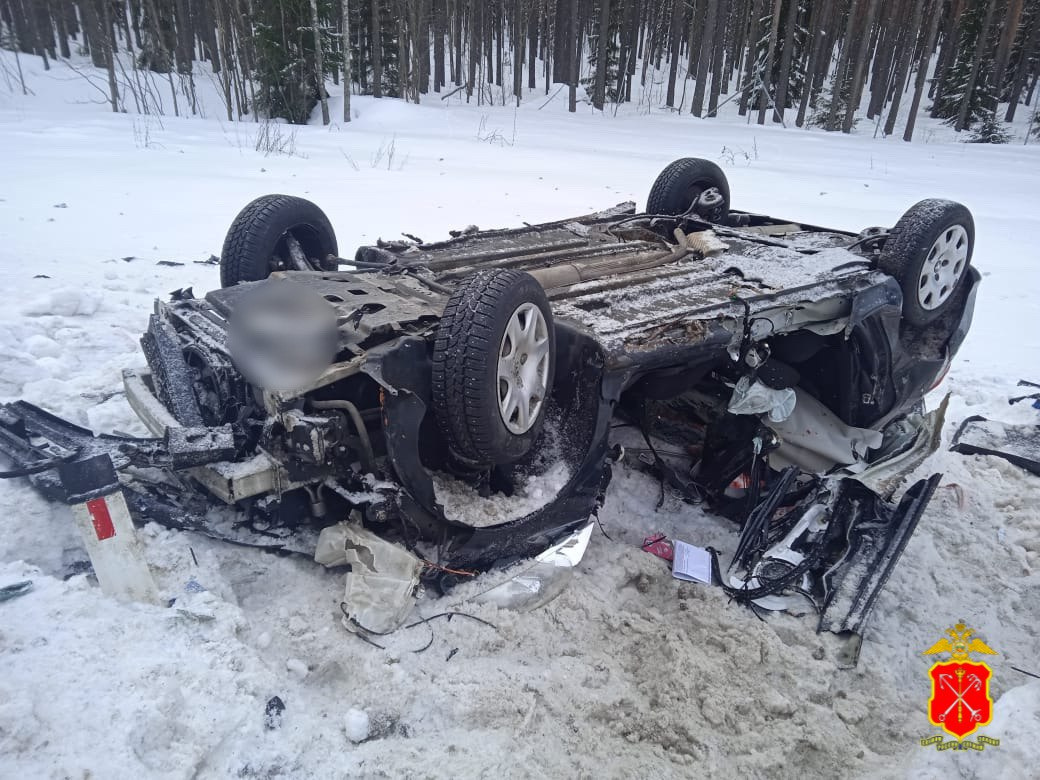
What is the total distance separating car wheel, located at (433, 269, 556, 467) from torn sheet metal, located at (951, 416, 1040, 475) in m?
3.29

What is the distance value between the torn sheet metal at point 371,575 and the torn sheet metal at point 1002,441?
3.78 metres

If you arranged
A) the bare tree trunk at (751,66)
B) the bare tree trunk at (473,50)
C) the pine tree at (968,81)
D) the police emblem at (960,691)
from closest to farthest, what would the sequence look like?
the police emblem at (960,691)
the bare tree trunk at (751,66)
the bare tree trunk at (473,50)
the pine tree at (968,81)

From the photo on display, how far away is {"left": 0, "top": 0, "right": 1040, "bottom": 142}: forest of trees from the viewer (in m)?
19.1

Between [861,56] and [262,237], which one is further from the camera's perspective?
[861,56]

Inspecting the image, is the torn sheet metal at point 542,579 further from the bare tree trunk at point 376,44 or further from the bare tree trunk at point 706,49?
the bare tree trunk at point 376,44

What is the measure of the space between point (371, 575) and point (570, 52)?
2675 cm

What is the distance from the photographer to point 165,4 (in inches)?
1060

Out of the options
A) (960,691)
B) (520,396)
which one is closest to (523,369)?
(520,396)

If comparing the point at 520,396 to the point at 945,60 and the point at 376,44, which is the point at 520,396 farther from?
the point at 945,60

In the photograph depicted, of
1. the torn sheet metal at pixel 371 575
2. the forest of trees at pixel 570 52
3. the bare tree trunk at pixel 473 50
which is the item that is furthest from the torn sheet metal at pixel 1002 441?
the bare tree trunk at pixel 473 50

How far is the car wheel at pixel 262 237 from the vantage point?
3846 millimetres

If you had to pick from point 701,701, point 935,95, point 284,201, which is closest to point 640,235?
point 284,201

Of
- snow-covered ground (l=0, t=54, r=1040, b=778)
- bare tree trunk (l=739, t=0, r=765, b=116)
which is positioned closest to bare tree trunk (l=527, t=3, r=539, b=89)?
bare tree trunk (l=739, t=0, r=765, b=116)

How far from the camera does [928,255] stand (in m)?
4.20
